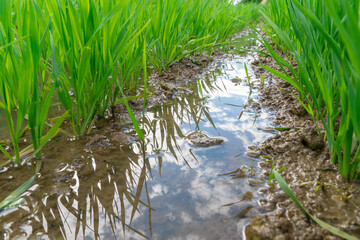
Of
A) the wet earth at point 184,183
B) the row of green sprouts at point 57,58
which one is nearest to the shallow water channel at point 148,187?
the wet earth at point 184,183

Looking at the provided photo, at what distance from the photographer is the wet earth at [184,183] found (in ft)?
2.00

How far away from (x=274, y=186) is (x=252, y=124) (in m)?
0.45

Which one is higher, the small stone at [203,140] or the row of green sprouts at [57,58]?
the row of green sprouts at [57,58]

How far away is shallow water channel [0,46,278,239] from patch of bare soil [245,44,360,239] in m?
0.04

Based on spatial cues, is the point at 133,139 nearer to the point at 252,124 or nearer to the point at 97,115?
the point at 97,115

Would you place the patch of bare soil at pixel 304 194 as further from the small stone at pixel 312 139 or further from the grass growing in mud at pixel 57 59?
the grass growing in mud at pixel 57 59

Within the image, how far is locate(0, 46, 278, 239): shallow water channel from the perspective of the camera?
618mm

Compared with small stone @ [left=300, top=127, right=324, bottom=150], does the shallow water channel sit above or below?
below

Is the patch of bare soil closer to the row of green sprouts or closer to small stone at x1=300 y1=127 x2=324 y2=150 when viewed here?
small stone at x1=300 y1=127 x2=324 y2=150

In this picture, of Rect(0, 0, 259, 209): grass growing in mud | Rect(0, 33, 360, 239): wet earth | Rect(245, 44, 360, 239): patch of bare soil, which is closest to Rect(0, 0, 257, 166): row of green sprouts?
Rect(0, 0, 259, 209): grass growing in mud

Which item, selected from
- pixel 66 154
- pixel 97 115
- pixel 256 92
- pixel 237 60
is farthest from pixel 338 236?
pixel 237 60

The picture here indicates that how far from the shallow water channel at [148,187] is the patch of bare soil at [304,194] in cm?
4

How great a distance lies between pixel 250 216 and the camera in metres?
0.64

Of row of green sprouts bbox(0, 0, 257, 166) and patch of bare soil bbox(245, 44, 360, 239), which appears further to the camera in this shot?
row of green sprouts bbox(0, 0, 257, 166)
